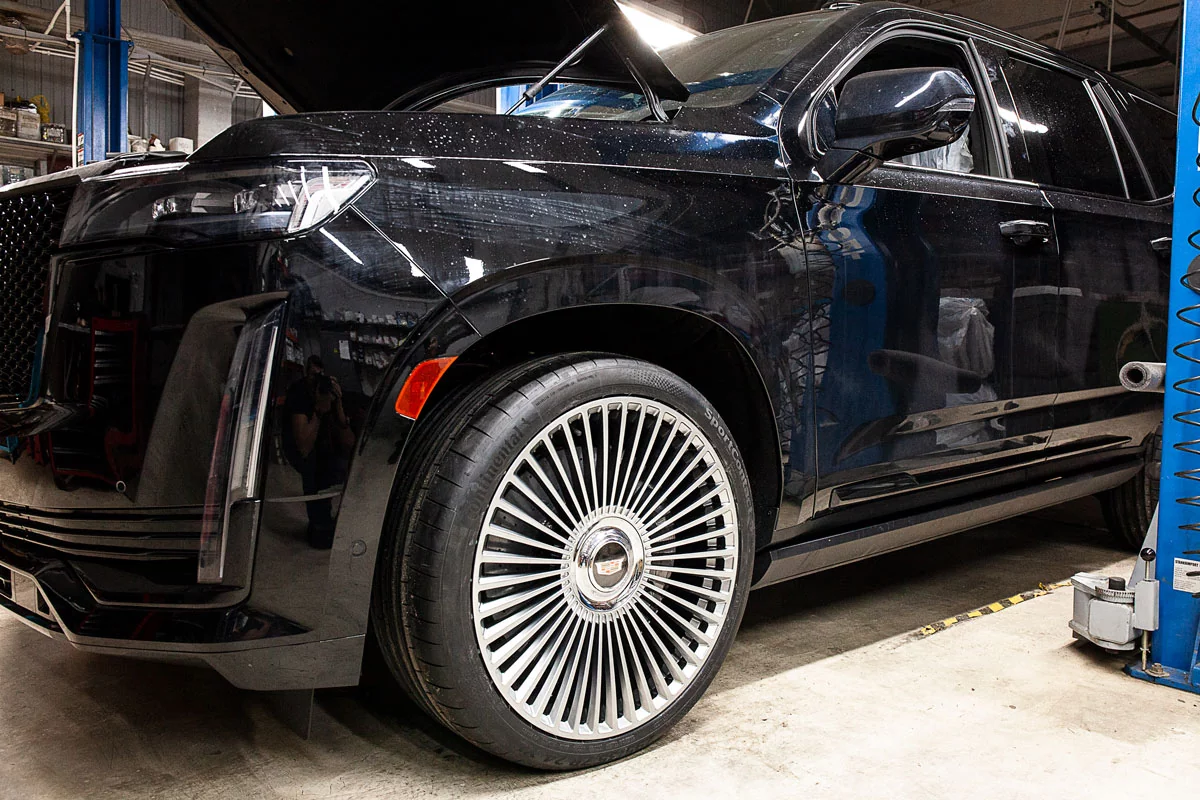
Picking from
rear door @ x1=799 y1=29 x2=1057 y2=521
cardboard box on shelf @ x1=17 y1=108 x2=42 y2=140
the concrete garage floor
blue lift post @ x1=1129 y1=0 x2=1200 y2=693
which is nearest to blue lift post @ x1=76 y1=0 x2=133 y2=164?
cardboard box on shelf @ x1=17 y1=108 x2=42 y2=140

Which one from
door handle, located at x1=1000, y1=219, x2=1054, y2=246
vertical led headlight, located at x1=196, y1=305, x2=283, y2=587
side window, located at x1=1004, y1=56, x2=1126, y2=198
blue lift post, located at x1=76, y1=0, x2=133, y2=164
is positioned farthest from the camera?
blue lift post, located at x1=76, y1=0, x2=133, y2=164

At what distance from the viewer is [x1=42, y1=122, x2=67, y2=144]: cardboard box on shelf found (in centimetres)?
870

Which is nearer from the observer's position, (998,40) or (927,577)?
(998,40)

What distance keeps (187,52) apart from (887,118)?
10.1 m

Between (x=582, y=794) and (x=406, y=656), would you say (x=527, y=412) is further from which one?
(x=582, y=794)

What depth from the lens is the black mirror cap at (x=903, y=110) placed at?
6.23 ft

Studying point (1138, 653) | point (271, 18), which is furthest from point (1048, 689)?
point (271, 18)

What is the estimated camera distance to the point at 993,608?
9.28 feet

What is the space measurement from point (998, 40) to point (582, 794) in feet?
7.90

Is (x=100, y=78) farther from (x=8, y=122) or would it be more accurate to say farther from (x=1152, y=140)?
(x=1152, y=140)

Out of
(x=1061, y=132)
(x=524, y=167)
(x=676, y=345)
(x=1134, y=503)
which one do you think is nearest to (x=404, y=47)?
(x=524, y=167)

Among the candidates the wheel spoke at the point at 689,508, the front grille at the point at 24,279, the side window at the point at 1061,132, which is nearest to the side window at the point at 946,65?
the side window at the point at 1061,132

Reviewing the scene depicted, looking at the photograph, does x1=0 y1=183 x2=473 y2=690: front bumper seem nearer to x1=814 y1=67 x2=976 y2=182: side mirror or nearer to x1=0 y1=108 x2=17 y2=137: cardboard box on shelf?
x1=814 y1=67 x2=976 y2=182: side mirror

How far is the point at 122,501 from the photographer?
1450 millimetres
